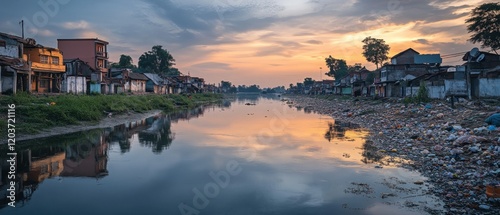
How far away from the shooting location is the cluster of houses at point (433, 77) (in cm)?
2542

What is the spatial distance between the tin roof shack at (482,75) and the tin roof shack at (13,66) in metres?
35.6

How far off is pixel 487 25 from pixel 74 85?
5056cm

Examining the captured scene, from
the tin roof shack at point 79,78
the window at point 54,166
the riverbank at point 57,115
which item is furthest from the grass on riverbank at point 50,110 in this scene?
the tin roof shack at point 79,78

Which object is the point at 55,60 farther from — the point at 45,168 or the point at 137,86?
the point at 45,168

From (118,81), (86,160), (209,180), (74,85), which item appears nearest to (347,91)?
(118,81)

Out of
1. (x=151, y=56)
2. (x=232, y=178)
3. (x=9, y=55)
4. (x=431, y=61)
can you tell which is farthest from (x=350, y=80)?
(x=232, y=178)

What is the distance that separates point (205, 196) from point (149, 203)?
56.1 inches

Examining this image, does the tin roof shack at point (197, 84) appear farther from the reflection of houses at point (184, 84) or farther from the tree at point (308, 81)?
the tree at point (308, 81)

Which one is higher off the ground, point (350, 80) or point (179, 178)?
point (350, 80)

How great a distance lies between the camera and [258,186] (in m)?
9.55

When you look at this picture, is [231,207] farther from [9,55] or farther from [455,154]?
[9,55]

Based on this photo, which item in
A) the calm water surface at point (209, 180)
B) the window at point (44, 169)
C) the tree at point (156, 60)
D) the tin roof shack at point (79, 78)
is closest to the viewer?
the calm water surface at point (209, 180)

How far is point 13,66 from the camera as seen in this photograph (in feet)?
81.6

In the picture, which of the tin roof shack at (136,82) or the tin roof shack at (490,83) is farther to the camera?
the tin roof shack at (136,82)
